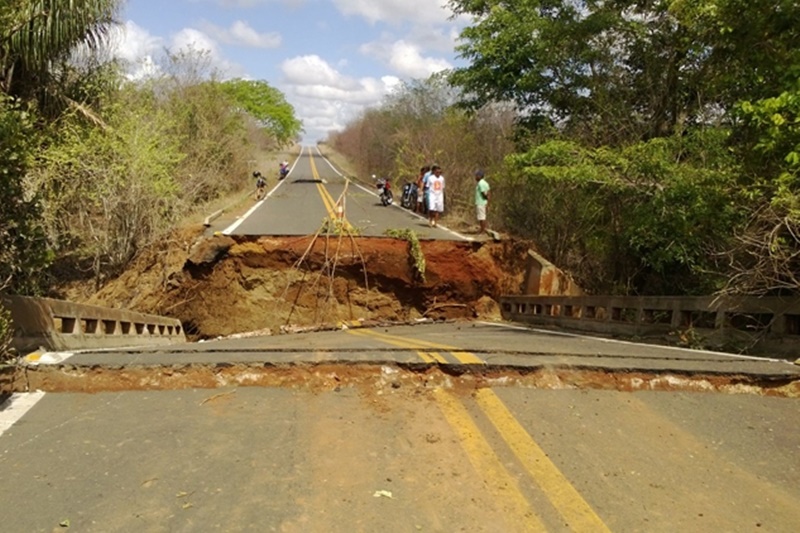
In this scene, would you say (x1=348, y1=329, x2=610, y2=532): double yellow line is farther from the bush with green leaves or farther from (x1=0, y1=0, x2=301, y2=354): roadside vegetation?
(x1=0, y1=0, x2=301, y2=354): roadside vegetation

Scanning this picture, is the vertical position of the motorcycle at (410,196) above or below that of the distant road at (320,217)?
above

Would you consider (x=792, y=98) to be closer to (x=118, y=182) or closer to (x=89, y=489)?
(x=89, y=489)

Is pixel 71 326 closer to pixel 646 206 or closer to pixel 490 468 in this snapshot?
pixel 490 468

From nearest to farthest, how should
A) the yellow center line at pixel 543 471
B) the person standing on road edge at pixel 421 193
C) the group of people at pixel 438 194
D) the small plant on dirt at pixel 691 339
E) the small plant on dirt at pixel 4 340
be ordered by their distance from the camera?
the yellow center line at pixel 543 471 < the small plant on dirt at pixel 4 340 < the small plant on dirt at pixel 691 339 < the group of people at pixel 438 194 < the person standing on road edge at pixel 421 193

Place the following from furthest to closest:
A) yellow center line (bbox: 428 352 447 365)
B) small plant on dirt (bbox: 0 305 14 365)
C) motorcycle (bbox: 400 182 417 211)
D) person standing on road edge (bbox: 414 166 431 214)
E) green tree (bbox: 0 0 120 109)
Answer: motorcycle (bbox: 400 182 417 211), person standing on road edge (bbox: 414 166 431 214), green tree (bbox: 0 0 120 109), yellow center line (bbox: 428 352 447 365), small plant on dirt (bbox: 0 305 14 365)

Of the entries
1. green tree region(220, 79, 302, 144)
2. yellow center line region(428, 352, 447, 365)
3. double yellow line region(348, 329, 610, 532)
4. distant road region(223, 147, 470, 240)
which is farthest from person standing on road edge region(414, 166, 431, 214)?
green tree region(220, 79, 302, 144)

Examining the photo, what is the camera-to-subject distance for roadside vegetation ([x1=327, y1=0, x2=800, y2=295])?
26.4ft

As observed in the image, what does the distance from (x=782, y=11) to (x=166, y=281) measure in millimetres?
13761

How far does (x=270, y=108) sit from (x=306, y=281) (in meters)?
62.0

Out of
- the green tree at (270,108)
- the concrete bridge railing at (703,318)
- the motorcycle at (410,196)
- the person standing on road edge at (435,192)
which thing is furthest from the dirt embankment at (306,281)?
the green tree at (270,108)

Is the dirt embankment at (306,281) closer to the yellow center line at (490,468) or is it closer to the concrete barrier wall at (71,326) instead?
the concrete barrier wall at (71,326)

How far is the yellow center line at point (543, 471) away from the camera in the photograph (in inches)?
121

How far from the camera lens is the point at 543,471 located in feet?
11.8

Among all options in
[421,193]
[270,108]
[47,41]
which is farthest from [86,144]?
[270,108]
